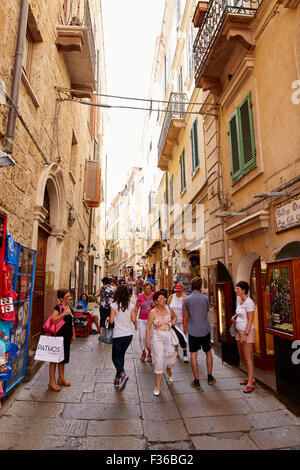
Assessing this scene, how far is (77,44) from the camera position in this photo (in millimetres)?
7910

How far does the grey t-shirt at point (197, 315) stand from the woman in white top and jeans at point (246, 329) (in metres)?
0.52

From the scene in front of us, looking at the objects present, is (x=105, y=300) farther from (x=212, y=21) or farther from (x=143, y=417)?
(x=212, y=21)

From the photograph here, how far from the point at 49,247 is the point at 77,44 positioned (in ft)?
17.4

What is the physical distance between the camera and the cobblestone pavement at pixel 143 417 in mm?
3279

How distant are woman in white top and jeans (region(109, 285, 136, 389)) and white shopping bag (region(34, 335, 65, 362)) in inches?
33.4

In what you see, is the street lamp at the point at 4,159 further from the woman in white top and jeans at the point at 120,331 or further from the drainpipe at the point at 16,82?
the woman in white top and jeans at the point at 120,331

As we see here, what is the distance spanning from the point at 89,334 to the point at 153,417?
588 centimetres

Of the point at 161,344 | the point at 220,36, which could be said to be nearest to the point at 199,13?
the point at 220,36

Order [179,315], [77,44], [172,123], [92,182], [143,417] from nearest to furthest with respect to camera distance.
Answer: [143,417]
[179,315]
[77,44]
[172,123]
[92,182]

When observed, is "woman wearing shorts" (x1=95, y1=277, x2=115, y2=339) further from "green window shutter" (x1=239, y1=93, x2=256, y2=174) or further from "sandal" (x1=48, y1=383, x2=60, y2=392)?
"green window shutter" (x1=239, y1=93, x2=256, y2=174)

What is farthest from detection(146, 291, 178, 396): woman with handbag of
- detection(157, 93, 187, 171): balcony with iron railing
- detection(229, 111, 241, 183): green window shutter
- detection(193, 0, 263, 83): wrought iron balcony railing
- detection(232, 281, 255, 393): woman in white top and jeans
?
detection(157, 93, 187, 171): balcony with iron railing

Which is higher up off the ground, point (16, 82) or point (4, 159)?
point (16, 82)

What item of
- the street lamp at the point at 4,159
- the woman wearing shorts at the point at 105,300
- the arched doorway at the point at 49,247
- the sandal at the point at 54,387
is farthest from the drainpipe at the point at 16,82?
the woman wearing shorts at the point at 105,300

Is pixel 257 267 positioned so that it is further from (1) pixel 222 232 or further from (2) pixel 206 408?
(2) pixel 206 408
